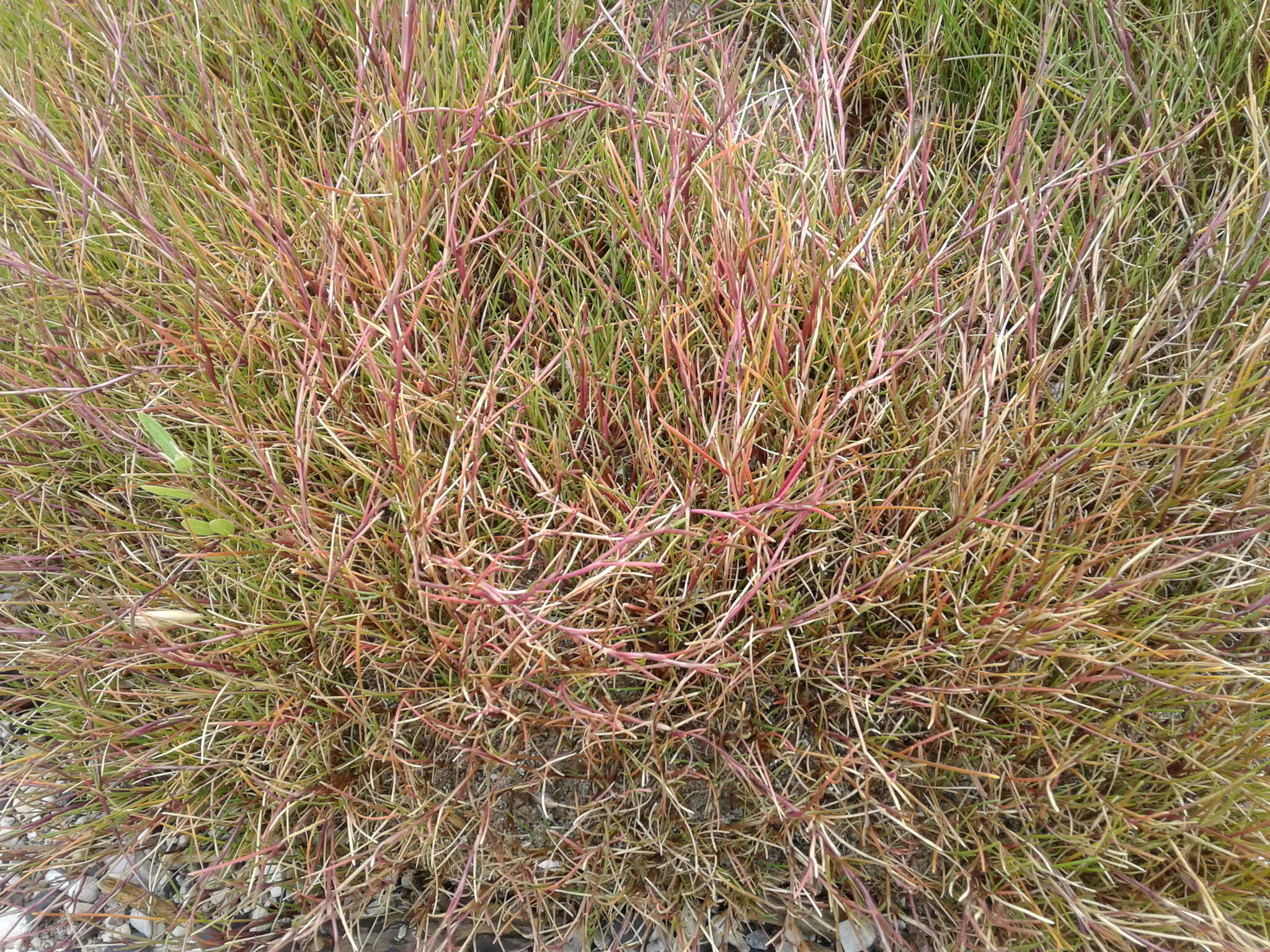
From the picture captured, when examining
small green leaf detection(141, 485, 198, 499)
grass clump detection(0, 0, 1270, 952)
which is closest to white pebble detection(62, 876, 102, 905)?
grass clump detection(0, 0, 1270, 952)

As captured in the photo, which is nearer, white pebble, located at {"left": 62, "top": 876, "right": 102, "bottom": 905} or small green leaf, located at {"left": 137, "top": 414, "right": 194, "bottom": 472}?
small green leaf, located at {"left": 137, "top": 414, "right": 194, "bottom": 472}

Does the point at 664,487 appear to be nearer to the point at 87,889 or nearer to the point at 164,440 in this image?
the point at 164,440

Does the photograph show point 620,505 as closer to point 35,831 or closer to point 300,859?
point 300,859

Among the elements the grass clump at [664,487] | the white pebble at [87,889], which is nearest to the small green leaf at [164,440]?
the grass clump at [664,487]

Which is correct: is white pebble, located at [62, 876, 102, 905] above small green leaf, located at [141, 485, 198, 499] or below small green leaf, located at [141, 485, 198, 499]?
below

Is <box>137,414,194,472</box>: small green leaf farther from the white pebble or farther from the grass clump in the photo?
the white pebble

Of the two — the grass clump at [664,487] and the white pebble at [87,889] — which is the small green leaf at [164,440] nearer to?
the grass clump at [664,487]

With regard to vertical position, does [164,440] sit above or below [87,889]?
above

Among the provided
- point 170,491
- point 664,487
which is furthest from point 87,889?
point 664,487

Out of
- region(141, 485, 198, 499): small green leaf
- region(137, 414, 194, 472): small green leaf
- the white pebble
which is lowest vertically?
the white pebble
